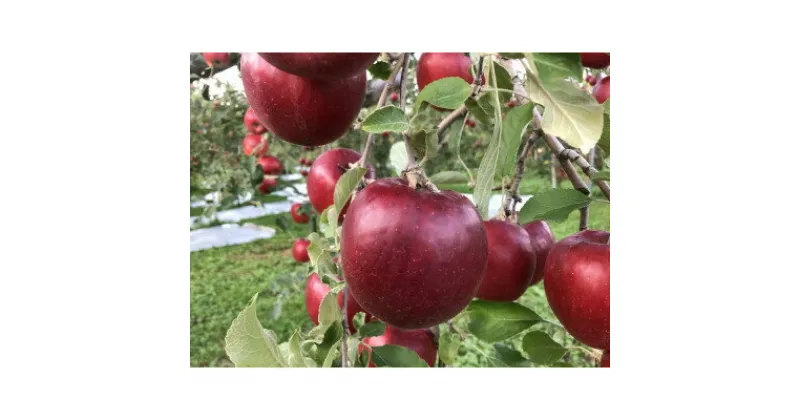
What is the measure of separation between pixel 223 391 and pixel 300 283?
1.31 metres

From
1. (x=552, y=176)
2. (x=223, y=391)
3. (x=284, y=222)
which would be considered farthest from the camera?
(x=284, y=222)

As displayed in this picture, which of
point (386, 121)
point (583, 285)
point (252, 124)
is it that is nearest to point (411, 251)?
point (386, 121)

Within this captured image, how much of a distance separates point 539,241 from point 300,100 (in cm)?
39

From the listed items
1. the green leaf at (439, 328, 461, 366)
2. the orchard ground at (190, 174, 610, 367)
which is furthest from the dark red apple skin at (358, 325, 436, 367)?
the orchard ground at (190, 174, 610, 367)

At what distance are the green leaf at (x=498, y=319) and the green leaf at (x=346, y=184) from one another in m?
0.21

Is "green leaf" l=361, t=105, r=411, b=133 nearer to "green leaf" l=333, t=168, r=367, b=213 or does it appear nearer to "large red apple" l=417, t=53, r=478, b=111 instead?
"green leaf" l=333, t=168, r=367, b=213

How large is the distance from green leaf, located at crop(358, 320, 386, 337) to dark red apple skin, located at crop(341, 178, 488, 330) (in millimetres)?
344

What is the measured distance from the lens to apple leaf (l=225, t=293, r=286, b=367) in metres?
0.58

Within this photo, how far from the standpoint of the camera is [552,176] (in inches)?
46.9

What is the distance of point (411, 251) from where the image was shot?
46 cm

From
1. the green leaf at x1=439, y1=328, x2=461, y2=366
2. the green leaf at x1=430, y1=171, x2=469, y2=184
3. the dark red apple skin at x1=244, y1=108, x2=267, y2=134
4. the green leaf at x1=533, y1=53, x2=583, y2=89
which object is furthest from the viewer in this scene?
the dark red apple skin at x1=244, y1=108, x2=267, y2=134

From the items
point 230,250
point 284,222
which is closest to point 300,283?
point 284,222

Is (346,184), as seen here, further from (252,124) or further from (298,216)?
(298,216)
